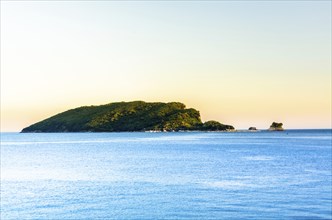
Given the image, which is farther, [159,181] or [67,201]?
[159,181]

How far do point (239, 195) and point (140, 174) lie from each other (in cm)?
2840

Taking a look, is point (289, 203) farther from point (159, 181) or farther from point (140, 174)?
point (140, 174)

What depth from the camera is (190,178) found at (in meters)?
72.4

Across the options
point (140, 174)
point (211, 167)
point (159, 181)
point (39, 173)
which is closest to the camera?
point (159, 181)

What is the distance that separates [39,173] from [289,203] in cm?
5131

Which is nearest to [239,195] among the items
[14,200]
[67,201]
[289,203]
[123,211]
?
[289,203]

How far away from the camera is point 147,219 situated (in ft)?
140

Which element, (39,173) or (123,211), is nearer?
(123,211)

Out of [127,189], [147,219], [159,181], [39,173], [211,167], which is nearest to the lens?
[147,219]

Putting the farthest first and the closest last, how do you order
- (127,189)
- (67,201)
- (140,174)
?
1. (140,174)
2. (127,189)
3. (67,201)

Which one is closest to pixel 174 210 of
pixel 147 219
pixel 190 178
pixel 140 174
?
pixel 147 219

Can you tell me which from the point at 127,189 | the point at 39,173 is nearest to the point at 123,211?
the point at 127,189

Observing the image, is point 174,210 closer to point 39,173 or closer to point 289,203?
point 289,203

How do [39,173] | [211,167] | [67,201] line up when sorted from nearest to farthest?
[67,201] → [39,173] → [211,167]
